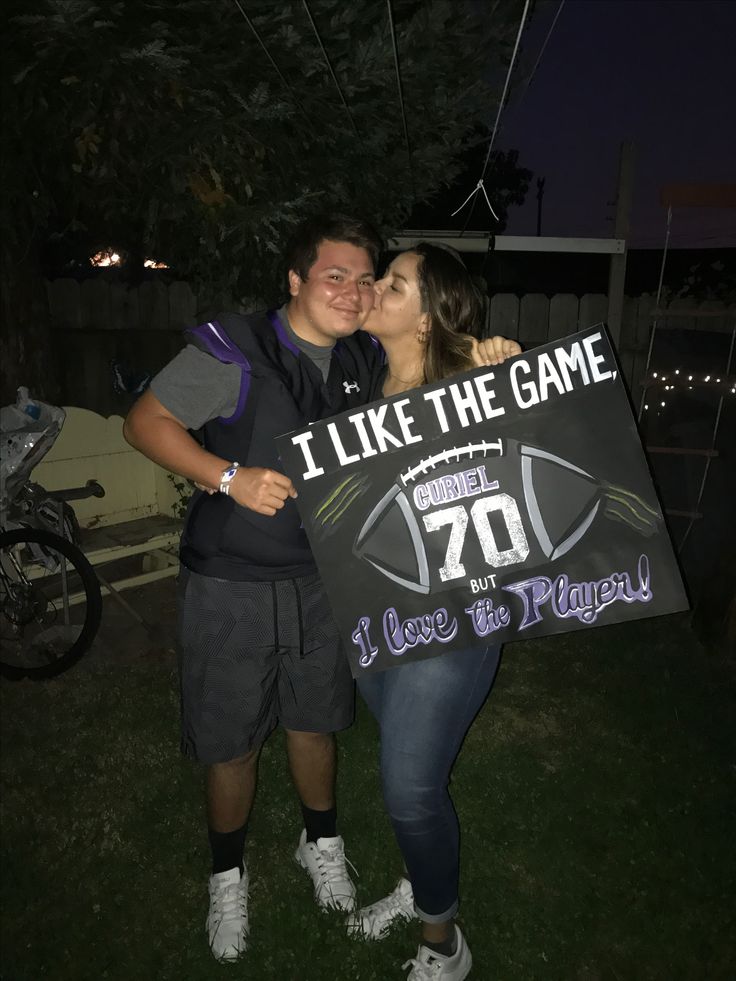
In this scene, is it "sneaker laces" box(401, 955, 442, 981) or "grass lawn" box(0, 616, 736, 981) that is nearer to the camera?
"sneaker laces" box(401, 955, 442, 981)

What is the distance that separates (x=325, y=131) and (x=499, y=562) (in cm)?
347

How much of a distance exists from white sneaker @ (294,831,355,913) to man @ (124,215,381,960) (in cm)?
30

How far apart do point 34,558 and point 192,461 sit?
9.69ft

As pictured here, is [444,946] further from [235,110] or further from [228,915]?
[235,110]

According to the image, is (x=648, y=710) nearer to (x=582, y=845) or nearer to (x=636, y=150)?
(x=582, y=845)

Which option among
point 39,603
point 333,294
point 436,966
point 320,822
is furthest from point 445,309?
point 39,603

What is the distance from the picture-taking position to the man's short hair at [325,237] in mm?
2082

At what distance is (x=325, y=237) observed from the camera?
6.83 ft

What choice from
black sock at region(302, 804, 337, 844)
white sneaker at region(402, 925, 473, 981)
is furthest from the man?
white sneaker at region(402, 925, 473, 981)

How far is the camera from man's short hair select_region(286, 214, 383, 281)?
82.0 inches

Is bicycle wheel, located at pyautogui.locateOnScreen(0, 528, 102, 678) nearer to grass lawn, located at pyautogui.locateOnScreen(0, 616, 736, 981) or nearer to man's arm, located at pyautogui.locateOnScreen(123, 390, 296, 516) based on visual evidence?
grass lawn, located at pyautogui.locateOnScreen(0, 616, 736, 981)

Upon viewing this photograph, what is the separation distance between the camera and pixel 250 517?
2.05 m

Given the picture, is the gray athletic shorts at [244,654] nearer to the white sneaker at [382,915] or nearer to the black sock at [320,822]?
the black sock at [320,822]

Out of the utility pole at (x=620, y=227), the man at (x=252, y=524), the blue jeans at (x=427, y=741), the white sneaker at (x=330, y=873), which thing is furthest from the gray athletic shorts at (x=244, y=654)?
the utility pole at (x=620, y=227)
